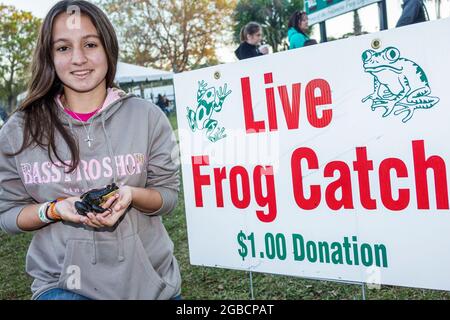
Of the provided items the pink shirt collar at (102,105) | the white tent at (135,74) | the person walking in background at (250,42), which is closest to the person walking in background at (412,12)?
the person walking in background at (250,42)

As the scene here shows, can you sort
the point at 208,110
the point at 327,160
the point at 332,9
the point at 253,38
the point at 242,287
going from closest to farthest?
the point at 327,160 < the point at 208,110 < the point at 242,287 < the point at 332,9 < the point at 253,38

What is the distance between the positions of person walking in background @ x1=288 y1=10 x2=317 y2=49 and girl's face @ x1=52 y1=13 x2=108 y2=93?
433 cm

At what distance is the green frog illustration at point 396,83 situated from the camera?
1.68 meters

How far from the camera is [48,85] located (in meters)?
1.64

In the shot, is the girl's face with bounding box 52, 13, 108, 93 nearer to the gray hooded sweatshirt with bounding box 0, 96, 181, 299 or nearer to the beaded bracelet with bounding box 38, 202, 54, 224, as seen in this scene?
the gray hooded sweatshirt with bounding box 0, 96, 181, 299

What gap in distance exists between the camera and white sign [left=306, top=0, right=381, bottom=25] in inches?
208

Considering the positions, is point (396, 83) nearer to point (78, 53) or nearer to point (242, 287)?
point (78, 53)

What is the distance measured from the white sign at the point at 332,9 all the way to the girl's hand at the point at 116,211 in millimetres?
4333

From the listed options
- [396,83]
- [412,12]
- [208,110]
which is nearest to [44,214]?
[208,110]

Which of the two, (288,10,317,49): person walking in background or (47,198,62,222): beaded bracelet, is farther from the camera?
(288,10,317,49): person walking in background

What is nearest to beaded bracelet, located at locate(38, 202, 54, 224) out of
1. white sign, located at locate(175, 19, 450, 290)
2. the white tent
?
white sign, located at locate(175, 19, 450, 290)

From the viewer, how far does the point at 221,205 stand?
2.16 metres

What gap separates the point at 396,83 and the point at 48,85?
4.03ft
